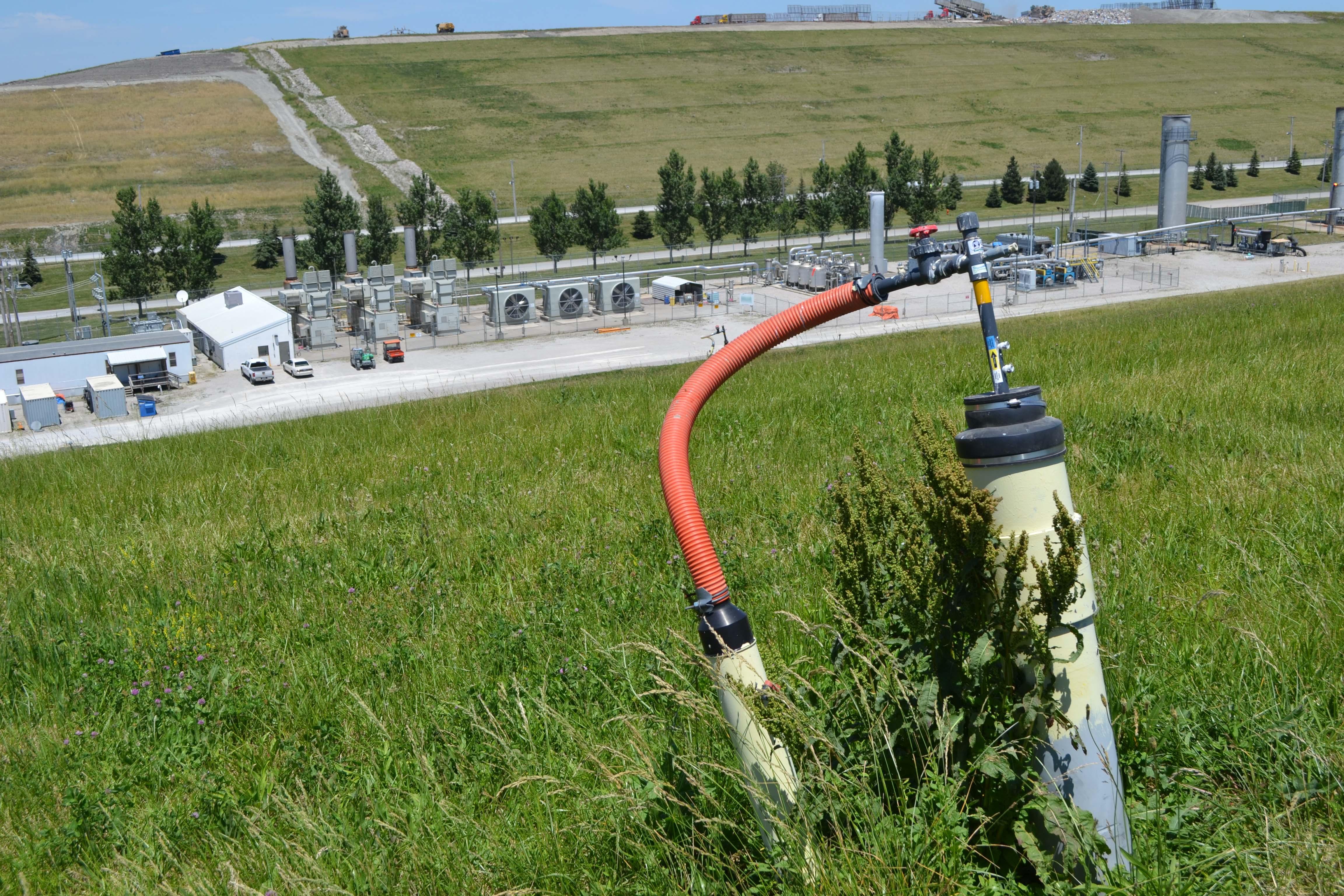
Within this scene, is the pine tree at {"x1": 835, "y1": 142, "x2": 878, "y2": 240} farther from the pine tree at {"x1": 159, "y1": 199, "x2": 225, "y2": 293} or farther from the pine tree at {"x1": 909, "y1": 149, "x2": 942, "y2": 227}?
the pine tree at {"x1": 159, "y1": 199, "x2": 225, "y2": 293}

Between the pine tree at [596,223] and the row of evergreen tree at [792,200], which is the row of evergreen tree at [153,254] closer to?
the row of evergreen tree at [792,200]

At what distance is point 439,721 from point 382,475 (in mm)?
5149

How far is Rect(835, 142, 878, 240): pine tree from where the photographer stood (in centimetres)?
7894

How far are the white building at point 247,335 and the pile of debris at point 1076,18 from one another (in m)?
164

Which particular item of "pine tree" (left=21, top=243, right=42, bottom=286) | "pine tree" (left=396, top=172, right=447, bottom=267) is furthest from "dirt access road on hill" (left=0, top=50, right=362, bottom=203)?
"pine tree" (left=21, top=243, right=42, bottom=286)

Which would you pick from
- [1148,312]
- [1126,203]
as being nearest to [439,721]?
[1148,312]

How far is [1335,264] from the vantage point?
2296 inches

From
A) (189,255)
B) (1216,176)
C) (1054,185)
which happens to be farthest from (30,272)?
(1216,176)

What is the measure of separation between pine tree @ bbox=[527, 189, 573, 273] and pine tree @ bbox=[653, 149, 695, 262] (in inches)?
300

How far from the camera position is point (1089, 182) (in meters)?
97.9

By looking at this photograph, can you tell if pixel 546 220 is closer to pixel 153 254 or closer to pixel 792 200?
pixel 792 200

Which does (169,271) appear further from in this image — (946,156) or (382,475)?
(946,156)

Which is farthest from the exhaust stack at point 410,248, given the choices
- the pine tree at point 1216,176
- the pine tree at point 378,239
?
the pine tree at point 1216,176

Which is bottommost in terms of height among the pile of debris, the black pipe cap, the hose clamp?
the black pipe cap
